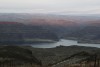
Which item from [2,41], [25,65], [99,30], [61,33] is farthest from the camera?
[61,33]

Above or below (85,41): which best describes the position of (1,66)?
above

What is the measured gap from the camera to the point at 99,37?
88.7 m

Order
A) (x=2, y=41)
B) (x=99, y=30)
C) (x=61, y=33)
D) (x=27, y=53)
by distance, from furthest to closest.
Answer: (x=61, y=33)
(x=99, y=30)
(x=2, y=41)
(x=27, y=53)

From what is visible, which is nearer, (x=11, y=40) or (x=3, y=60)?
(x=3, y=60)

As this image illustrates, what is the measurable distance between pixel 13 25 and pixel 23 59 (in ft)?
177

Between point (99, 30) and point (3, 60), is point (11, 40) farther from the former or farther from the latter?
point (3, 60)

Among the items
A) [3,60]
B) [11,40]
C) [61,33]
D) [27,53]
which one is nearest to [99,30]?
[61,33]

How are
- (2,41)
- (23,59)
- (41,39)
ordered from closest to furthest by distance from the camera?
(23,59)
(2,41)
(41,39)

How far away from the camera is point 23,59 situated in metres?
32.5

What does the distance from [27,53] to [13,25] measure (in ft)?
165

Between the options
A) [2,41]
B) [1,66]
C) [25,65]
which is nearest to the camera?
[1,66]

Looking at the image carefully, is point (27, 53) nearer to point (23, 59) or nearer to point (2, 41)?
point (23, 59)

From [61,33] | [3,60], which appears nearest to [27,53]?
[3,60]

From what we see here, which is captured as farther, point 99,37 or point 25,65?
point 99,37
